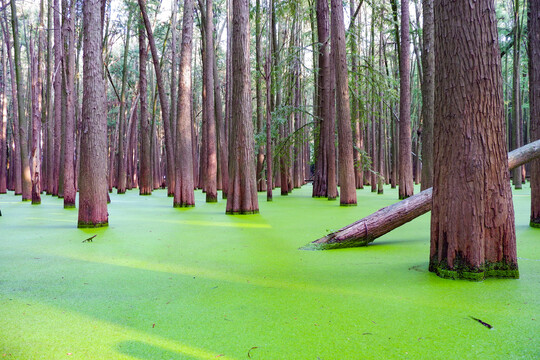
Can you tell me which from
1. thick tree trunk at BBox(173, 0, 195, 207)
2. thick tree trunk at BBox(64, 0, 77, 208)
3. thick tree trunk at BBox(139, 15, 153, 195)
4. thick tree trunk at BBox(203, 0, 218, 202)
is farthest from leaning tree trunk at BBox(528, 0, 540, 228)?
thick tree trunk at BBox(139, 15, 153, 195)

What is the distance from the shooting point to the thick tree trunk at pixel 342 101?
768 centimetres

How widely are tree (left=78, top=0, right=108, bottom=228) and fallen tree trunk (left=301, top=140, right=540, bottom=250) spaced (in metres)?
2.93

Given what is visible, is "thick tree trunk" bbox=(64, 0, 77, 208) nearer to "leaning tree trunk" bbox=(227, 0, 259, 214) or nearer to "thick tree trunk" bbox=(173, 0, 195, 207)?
"thick tree trunk" bbox=(173, 0, 195, 207)

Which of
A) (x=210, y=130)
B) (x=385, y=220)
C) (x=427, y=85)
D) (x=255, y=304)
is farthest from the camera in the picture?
(x=210, y=130)

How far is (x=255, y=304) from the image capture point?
2.01 m

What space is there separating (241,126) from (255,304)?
16.2 ft

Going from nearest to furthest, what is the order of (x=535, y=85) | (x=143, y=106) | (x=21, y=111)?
(x=535, y=85) < (x=21, y=111) < (x=143, y=106)

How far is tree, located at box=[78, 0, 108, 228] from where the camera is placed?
16.5 ft

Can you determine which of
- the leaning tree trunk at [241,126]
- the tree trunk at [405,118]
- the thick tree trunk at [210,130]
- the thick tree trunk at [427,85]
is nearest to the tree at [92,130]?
the leaning tree trunk at [241,126]

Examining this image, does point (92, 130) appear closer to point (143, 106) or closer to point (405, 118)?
point (405, 118)

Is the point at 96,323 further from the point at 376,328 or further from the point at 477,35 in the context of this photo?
the point at 477,35

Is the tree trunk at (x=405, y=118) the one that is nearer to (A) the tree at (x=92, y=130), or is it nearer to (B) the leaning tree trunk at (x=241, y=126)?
(B) the leaning tree trunk at (x=241, y=126)

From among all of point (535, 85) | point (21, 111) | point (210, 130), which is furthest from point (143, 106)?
point (535, 85)

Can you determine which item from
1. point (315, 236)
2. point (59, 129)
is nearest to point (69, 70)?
point (59, 129)
